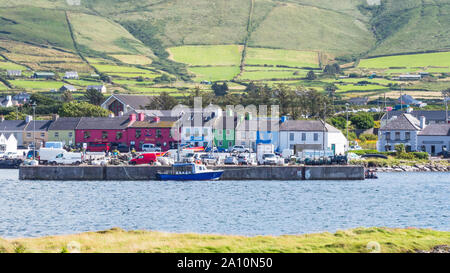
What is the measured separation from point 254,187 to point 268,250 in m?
47.5

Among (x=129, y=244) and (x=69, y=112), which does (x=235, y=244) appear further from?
(x=69, y=112)

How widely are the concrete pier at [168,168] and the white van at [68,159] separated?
690cm

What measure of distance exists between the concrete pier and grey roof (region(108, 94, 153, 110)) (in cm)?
7553

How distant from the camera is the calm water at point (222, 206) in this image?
45.3m

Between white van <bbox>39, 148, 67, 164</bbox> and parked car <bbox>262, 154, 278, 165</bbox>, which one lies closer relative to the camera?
parked car <bbox>262, 154, 278, 165</bbox>

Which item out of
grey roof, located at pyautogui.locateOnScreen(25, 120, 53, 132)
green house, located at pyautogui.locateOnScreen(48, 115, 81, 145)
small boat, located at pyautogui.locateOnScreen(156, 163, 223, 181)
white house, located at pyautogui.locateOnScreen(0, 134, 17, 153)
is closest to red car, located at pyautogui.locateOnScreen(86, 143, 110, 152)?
green house, located at pyautogui.locateOnScreen(48, 115, 81, 145)

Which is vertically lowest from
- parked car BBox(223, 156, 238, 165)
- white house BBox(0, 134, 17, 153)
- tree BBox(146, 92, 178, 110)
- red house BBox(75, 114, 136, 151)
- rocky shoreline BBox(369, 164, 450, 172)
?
rocky shoreline BBox(369, 164, 450, 172)

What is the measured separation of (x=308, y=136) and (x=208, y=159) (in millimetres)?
23197

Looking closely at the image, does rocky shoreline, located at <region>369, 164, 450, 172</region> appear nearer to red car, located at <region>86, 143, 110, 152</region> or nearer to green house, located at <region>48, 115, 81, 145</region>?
red car, located at <region>86, 143, 110, 152</region>

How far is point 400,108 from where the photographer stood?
159 metres

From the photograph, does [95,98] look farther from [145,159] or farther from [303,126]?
[145,159]

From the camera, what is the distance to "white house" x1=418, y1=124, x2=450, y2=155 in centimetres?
11381

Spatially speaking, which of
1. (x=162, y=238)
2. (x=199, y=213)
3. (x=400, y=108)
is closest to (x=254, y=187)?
(x=199, y=213)

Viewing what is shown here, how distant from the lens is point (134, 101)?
6442 inches
